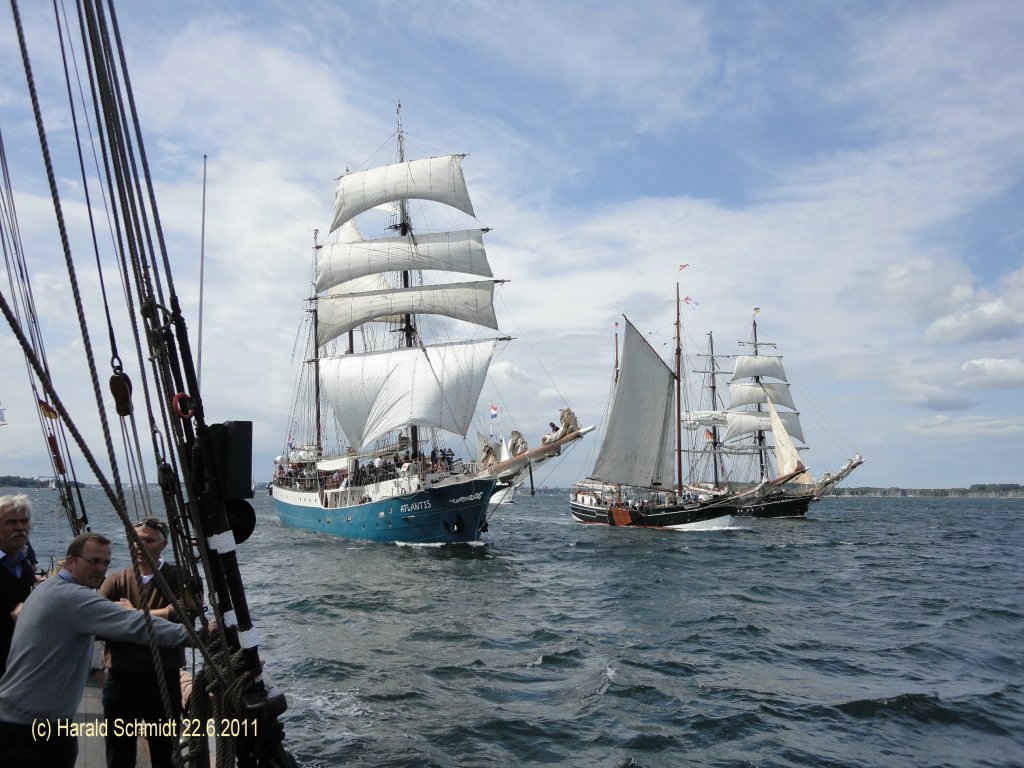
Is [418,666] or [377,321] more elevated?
[377,321]

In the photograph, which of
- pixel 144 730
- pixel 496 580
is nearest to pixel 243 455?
pixel 144 730

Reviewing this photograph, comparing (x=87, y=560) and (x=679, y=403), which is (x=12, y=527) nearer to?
(x=87, y=560)

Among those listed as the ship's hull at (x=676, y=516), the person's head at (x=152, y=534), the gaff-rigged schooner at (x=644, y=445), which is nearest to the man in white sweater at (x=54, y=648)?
the person's head at (x=152, y=534)

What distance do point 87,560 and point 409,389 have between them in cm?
3662

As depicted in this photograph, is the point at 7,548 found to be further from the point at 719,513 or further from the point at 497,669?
the point at 719,513

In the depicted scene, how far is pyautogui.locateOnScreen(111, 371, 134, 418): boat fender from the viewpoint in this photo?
14.4 ft

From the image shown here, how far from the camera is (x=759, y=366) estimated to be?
81.9 metres

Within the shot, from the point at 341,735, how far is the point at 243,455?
613 centimetres

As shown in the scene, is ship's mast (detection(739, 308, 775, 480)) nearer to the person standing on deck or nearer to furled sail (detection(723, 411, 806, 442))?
furled sail (detection(723, 411, 806, 442))

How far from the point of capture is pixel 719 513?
51594 millimetres

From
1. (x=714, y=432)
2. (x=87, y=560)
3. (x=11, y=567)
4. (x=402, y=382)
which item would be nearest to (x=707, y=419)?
(x=714, y=432)

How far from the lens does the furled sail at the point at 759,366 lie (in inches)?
3219

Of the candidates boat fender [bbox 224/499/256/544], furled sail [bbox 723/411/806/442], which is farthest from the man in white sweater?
furled sail [bbox 723/411/806/442]

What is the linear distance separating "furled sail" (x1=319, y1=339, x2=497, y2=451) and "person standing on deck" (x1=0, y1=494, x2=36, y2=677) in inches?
1360
